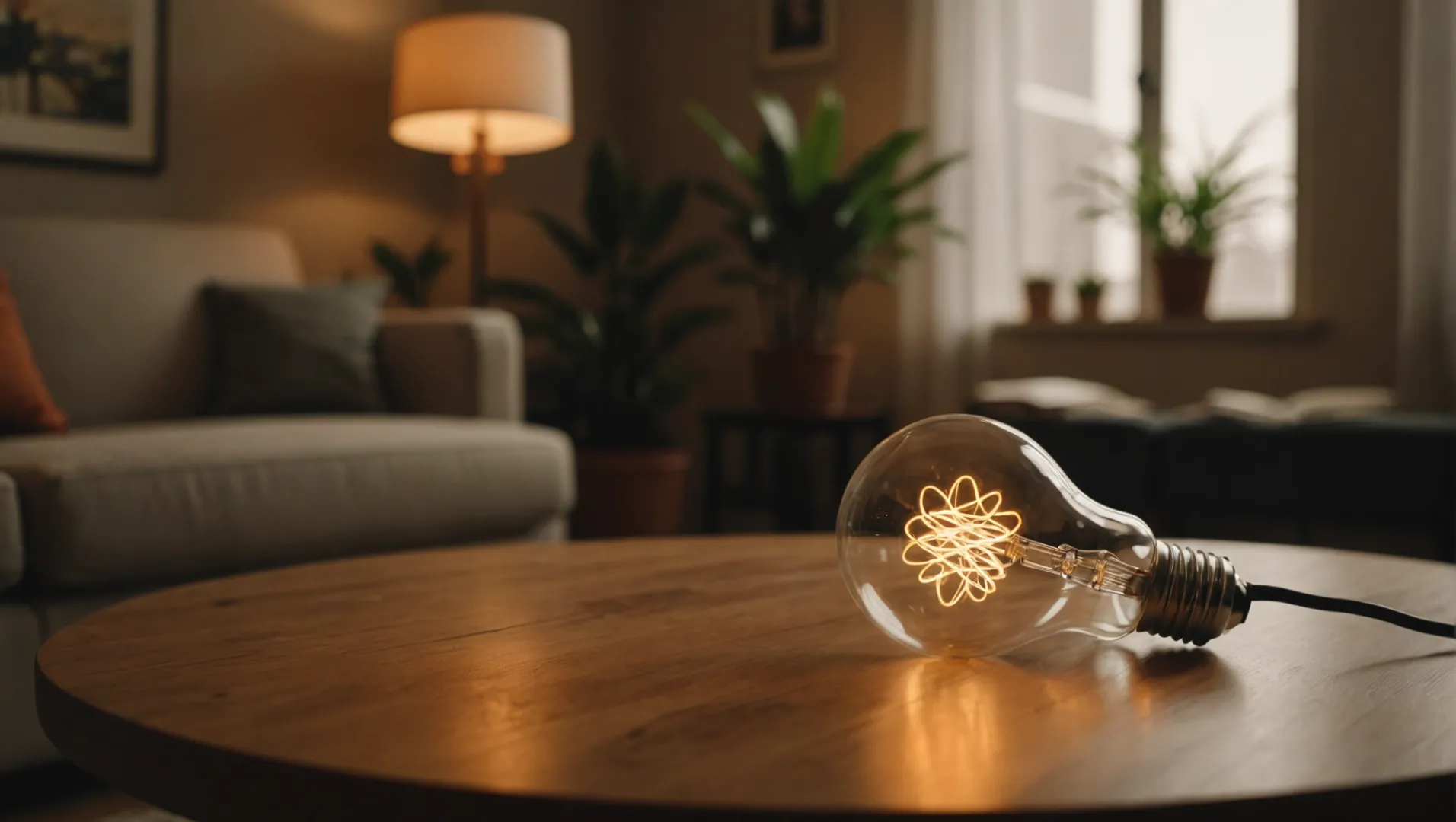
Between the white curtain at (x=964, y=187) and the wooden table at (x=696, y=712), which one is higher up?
the white curtain at (x=964, y=187)

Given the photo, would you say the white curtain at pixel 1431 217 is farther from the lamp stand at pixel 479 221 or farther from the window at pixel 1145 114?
the lamp stand at pixel 479 221

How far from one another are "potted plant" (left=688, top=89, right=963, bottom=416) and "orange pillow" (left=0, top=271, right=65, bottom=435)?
1.69 meters

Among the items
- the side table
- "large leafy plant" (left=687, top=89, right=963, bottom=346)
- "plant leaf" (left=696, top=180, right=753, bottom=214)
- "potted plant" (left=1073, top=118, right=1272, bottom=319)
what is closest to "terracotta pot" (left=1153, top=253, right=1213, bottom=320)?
"potted plant" (left=1073, top=118, right=1272, bottom=319)

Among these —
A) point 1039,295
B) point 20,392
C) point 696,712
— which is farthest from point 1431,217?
point 20,392

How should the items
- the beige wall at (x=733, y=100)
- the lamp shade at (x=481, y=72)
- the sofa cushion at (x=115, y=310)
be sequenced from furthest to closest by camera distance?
1. the beige wall at (x=733, y=100)
2. the lamp shade at (x=481, y=72)
3. the sofa cushion at (x=115, y=310)

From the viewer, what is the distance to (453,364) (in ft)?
8.41

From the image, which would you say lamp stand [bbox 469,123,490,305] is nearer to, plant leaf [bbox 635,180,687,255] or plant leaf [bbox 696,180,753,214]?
plant leaf [bbox 635,180,687,255]

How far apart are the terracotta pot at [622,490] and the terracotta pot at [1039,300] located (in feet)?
3.49

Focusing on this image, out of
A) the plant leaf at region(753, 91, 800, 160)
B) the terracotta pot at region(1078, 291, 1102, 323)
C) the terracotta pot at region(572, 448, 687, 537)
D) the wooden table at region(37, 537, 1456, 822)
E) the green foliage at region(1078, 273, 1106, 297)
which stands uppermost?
the plant leaf at region(753, 91, 800, 160)

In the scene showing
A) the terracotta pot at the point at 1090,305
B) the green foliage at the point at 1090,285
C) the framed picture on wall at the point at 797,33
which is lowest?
the terracotta pot at the point at 1090,305

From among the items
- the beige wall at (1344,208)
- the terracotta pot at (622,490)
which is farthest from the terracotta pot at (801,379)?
the beige wall at (1344,208)

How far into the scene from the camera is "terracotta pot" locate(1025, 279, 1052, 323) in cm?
339

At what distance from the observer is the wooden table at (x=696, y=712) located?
0.49m

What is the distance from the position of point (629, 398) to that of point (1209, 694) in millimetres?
2717
